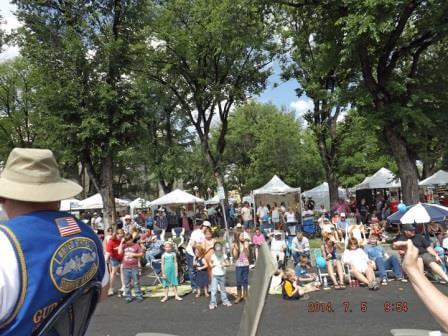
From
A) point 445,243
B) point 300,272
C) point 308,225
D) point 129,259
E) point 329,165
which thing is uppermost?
point 329,165

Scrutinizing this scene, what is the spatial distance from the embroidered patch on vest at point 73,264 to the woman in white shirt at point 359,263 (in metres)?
9.61

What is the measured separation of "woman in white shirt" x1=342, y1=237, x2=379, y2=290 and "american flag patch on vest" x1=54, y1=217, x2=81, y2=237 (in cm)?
969

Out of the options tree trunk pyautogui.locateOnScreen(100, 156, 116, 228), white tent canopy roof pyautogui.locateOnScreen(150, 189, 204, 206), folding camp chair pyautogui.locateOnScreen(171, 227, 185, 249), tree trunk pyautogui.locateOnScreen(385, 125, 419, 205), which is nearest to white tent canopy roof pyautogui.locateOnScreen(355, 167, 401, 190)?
tree trunk pyautogui.locateOnScreen(385, 125, 419, 205)

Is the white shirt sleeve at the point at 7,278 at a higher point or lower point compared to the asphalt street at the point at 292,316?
higher

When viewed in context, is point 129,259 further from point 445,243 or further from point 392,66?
point 392,66

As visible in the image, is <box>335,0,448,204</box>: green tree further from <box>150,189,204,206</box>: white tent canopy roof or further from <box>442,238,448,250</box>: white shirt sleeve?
<box>150,189,204,206</box>: white tent canopy roof

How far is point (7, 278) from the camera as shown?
1.53 m

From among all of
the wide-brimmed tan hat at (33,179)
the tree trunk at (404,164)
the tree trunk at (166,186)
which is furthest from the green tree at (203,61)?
the wide-brimmed tan hat at (33,179)

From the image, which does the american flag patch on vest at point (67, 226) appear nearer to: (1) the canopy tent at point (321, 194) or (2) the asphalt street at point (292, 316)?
(2) the asphalt street at point (292, 316)

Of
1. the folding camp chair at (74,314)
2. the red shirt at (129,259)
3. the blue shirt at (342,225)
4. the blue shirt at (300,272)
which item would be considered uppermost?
the folding camp chair at (74,314)

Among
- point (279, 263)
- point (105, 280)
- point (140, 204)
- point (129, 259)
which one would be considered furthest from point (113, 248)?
point (140, 204)

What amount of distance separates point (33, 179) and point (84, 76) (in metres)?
16.8

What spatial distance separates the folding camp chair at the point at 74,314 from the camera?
169 centimetres

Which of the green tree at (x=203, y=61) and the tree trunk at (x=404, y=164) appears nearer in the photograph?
the tree trunk at (x=404, y=164)
